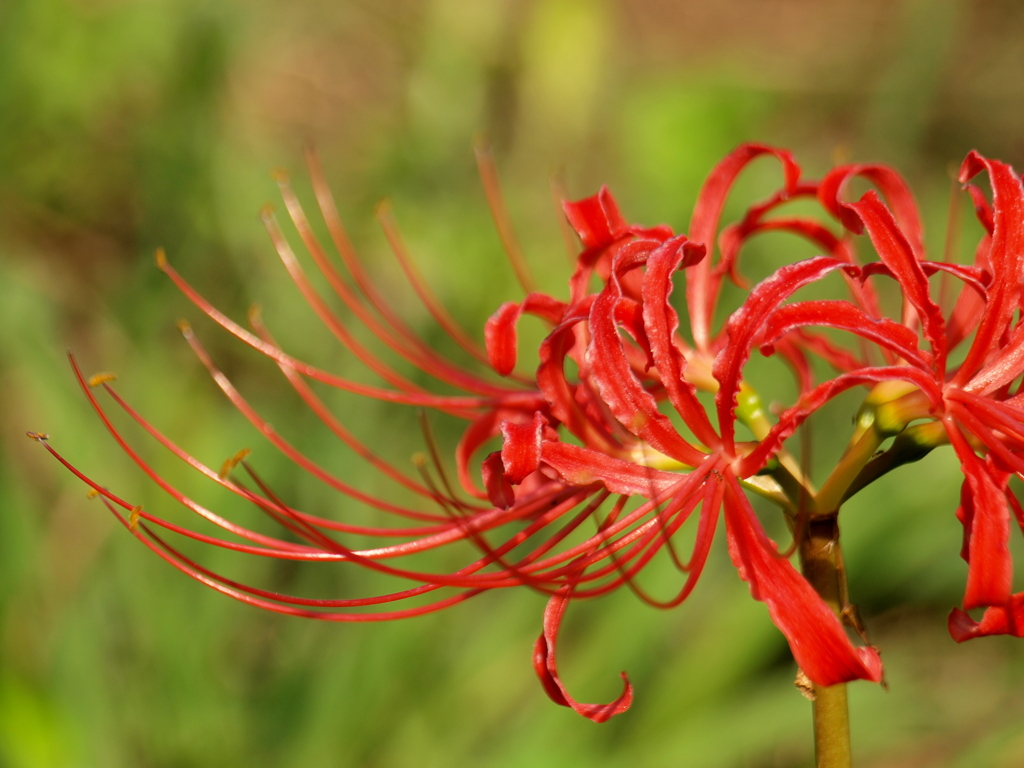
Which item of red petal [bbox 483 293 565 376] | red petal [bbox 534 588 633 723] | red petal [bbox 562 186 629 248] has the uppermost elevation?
red petal [bbox 562 186 629 248]

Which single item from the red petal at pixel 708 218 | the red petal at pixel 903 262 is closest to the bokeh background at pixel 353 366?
the red petal at pixel 708 218

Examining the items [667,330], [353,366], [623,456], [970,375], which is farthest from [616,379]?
[353,366]

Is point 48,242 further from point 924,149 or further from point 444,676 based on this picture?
point 924,149

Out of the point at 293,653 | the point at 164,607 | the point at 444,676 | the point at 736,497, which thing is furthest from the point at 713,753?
the point at 736,497

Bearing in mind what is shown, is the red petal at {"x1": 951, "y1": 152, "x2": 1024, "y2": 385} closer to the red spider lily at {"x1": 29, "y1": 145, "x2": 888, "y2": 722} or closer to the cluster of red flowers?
the cluster of red flowers

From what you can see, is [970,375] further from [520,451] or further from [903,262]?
[520,451]

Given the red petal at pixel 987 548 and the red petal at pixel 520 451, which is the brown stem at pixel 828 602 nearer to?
the red petal at pixel 987 548

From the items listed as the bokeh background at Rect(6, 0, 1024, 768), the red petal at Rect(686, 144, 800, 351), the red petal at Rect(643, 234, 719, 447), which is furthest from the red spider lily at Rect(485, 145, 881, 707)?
the bokeh background at Rect(6, 0, 1024, 768)

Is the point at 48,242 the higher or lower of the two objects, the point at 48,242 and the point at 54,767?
the higher
